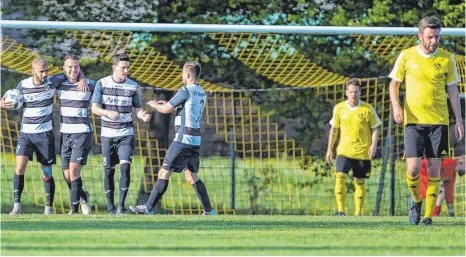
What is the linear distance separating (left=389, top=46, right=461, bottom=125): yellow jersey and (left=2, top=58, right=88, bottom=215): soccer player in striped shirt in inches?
153

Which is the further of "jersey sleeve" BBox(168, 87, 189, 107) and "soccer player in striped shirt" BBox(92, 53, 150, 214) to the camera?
"soccer player in striped shirt" BBox(92, 53, 150, 214)

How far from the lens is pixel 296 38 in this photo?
18.7 metres

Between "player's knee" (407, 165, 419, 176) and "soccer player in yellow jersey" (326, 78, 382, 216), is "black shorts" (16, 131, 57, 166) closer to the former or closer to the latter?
"soccer player in yellow jersey" (326, 78, 382, 216)

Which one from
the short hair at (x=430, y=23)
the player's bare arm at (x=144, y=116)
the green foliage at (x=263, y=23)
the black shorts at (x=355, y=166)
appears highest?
the green foliage at (x=263, y=23)

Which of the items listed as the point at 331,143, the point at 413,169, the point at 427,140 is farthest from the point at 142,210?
the point at 427,140

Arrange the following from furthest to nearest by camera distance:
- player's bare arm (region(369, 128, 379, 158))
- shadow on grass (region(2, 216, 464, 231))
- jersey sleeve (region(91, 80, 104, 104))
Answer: player's bare arm (region(369, 128, 379, 158)) < jersey sleeve (region(91, 80, 104, 104)) < shadow on grass (region(2, 216, 464, 231))

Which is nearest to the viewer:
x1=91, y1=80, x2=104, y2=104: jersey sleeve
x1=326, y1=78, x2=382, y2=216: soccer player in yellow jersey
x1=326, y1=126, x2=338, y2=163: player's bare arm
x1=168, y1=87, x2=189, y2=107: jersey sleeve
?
x1=168, y1=87, x2=189, y2=107: jersey sleeve

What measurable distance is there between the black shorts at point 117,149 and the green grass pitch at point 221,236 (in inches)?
40.1

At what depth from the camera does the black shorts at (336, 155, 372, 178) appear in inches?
586

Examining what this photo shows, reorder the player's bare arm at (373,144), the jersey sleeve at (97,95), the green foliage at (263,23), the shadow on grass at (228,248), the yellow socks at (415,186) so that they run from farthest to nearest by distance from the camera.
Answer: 1. the green foliage at (263,23)
2. the player's bare arm at (373,144)
3. the jersey sleeve at (97,95)
4. the yellow socks at (415,186)
5. the shadow on grass at (228,248)

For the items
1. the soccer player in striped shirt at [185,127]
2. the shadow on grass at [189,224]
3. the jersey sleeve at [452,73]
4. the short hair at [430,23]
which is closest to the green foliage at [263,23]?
the soccer player in striped shirt at [185,127]

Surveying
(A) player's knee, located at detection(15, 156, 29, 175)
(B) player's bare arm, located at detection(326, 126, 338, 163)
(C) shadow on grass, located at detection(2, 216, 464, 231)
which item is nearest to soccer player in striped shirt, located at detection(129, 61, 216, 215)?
(C) shadow on grass, located at detection(2, 216, 464, 231)

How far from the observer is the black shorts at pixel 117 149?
43.5 ft

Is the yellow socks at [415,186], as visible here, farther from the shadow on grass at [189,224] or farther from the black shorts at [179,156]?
the black shorts at [179,156]
